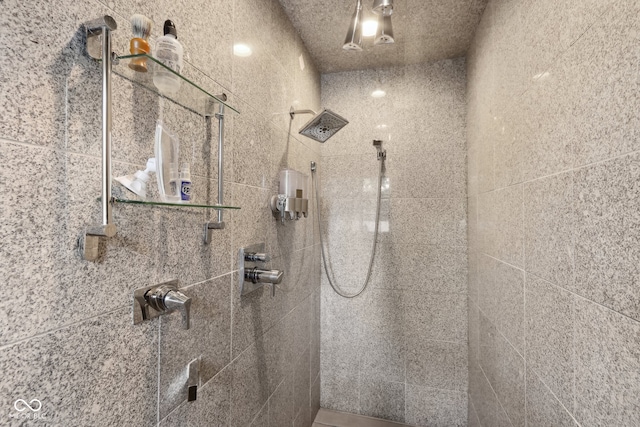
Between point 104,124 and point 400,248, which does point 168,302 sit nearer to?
point 104,124

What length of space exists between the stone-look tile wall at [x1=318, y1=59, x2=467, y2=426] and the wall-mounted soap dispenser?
60cm

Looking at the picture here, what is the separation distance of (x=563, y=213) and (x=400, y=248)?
1.23 metres

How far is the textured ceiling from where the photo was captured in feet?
4.92

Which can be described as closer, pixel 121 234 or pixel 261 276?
pixel 121 234

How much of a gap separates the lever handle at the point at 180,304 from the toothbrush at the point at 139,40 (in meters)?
0.49

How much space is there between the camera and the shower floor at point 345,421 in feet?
6.37

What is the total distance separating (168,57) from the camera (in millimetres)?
662

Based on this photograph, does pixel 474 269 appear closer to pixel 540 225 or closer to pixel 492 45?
pixel 540 225

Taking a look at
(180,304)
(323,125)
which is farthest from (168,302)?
(323,125)

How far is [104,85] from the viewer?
53cm

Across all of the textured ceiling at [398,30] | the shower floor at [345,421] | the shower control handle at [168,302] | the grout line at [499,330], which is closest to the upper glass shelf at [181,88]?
the shower control handle at [168,302]

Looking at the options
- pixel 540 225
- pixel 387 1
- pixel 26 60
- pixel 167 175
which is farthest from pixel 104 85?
pixel 540 225

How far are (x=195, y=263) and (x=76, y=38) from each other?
22.2 inches

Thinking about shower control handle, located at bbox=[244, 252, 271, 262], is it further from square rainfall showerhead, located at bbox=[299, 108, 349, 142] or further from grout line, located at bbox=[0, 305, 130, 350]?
square rainfall showerhead, located at bbox=[299, 108, 349, 142]
